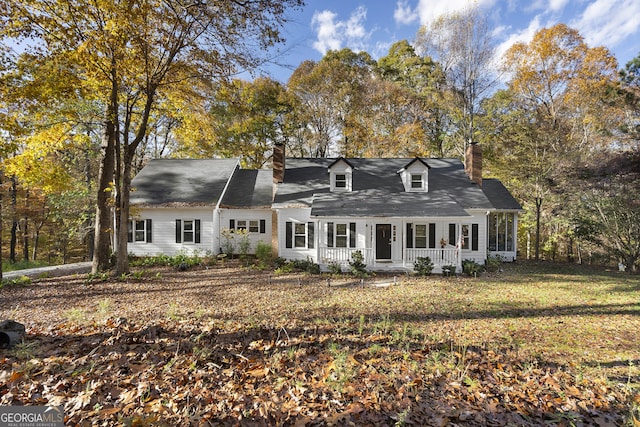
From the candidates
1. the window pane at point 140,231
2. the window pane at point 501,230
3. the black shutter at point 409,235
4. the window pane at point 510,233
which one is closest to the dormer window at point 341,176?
the black shutter at point 409,235

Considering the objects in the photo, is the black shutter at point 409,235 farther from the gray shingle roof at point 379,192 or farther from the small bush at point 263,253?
the small bush at point 263,253

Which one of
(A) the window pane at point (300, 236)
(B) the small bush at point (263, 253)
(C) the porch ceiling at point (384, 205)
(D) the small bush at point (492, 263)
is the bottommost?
(D) the small bush at point (492, 263)

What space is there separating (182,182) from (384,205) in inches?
496

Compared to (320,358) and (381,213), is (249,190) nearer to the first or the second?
(381,213)

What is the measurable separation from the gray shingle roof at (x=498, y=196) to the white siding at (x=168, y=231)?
1695cm

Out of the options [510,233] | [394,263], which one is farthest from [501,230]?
[394,263]

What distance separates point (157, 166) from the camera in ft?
65.9

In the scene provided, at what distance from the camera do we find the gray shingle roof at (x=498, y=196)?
17531 mm

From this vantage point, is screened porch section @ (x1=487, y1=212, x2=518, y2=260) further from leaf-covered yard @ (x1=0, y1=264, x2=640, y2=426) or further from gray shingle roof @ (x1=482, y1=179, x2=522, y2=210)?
leaf-covered yard @ (x1=0, y1=264, x2=640, y2=426)

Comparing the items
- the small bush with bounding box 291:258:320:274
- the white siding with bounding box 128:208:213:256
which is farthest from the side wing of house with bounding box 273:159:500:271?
the white siding with bounding box 128:208:213:256

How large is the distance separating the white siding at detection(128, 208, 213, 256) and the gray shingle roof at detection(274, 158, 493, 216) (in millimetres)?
4467

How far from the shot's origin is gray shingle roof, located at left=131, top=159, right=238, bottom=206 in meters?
17.1

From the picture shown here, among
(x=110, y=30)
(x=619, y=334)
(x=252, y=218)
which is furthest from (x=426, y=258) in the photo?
(x=110, y=30)

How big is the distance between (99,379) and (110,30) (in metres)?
10.3
